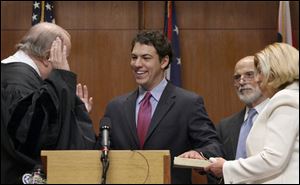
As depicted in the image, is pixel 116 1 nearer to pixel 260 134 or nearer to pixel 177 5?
pixel 177 5

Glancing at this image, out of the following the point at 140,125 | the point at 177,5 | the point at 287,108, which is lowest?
the point at 140,125

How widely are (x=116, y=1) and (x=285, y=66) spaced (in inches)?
148

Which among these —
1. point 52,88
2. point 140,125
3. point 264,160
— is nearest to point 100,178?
point 52,88

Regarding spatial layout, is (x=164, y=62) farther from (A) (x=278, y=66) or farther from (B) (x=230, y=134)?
(A) (x=278, y=66)

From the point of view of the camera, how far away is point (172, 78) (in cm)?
600

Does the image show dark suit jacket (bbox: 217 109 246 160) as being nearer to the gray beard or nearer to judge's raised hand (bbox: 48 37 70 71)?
the gray beard

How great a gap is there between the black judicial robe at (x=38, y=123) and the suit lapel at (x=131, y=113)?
904 millimetres

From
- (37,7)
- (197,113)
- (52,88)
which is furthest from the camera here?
(37,7)

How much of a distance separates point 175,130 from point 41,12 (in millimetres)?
3031

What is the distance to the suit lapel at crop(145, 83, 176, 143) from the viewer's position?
11.5 feet

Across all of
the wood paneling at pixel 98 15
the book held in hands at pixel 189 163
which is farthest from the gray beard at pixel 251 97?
the wood paneling at pixel 98 15

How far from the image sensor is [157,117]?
3547 mm

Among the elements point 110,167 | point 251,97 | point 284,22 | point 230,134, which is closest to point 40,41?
point 110,167

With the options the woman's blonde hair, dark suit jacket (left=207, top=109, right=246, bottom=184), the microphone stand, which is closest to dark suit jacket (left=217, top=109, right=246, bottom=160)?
dark suit jacket (left=207, top=109, right=246, bottom=184)
